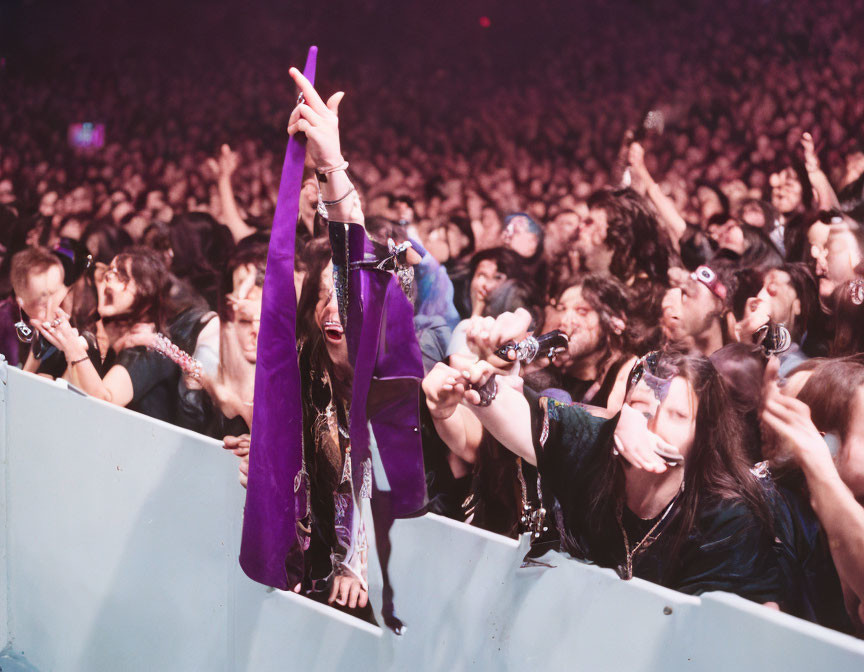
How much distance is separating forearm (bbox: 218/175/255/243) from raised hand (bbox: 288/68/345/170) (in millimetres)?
496

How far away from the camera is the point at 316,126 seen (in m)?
1.33

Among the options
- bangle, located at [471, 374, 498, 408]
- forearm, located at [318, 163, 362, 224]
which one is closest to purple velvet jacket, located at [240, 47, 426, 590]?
forearm, located at [318, 163, 362, 224]

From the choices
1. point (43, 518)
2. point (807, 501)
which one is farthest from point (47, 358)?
point (807, 501)

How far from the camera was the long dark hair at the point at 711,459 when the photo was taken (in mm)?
1228

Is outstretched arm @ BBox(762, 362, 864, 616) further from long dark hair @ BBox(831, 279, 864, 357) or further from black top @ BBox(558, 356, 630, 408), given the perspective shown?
black top @ BBox(558, 356, 630, 408)

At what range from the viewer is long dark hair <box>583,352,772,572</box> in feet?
4.03

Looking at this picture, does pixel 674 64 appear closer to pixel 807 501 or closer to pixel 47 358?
pixel 807 501

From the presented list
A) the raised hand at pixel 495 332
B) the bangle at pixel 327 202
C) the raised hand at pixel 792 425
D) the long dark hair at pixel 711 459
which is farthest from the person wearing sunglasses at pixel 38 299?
the raised hand at pixel 792 425

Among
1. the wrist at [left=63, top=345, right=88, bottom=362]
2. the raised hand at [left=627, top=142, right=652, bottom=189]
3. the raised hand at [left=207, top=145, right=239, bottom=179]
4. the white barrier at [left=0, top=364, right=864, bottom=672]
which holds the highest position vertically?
the raised hand at [left=627, top=142, right=652, bottom=189]

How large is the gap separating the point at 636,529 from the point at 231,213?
1.09m

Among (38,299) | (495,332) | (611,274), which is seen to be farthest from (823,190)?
(38,299)

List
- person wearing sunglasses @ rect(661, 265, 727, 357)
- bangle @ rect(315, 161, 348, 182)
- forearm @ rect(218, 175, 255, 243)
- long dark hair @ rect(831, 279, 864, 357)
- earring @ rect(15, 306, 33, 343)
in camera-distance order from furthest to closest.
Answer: earring @ rect(15, 306, 33, 343), forearm @ rect(218, 175, 255, 243), bangle @ rect(315, 161, 348, 182), person wearing sunglasses @ rect(661, 265, 727, 357), long dark hair @ rect(831, 279, 864, 357)

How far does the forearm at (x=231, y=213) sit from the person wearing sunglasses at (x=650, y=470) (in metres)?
0.63

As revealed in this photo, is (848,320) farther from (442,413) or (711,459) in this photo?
(442,413)
